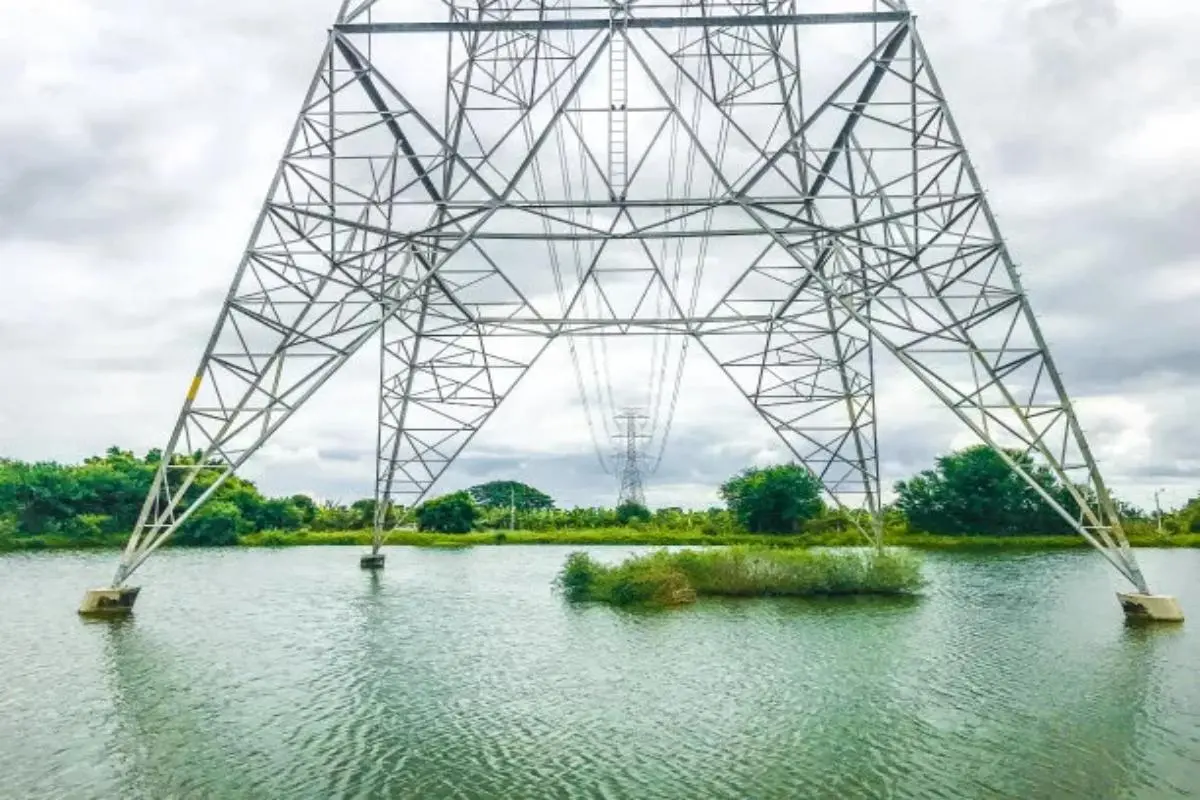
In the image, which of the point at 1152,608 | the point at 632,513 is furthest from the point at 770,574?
the point at 632,513

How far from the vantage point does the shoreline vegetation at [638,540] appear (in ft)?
173

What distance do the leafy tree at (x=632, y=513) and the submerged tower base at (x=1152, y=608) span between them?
5336 centimetres

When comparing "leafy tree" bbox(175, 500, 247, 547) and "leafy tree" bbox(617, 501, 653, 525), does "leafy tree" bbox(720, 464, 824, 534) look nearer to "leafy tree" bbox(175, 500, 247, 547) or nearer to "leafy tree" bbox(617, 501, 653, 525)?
"leafy tree" bbox(617, 501, 653, 525)

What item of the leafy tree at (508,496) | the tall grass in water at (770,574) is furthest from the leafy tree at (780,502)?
the leafy tree at (508,496)

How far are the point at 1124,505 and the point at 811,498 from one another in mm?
39516

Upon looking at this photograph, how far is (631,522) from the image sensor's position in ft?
232

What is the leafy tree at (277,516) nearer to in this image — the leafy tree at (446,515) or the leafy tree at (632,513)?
the leafy tree at (446,515)

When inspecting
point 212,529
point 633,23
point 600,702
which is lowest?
point 600,702

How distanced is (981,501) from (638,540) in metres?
22.2

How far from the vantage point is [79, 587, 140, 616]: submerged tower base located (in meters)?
21.2

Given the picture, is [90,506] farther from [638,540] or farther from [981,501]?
[981,501]

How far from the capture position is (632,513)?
74.0m

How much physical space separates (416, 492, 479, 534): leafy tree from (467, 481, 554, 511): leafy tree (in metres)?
57.5

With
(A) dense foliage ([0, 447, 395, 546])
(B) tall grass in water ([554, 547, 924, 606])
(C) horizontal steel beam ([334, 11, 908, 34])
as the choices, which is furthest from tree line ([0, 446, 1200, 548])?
(C) horizontal steel beam ([334, 11, 908, 34])
